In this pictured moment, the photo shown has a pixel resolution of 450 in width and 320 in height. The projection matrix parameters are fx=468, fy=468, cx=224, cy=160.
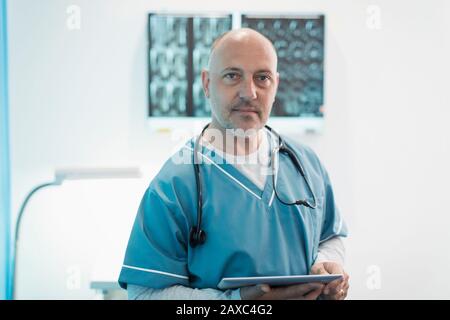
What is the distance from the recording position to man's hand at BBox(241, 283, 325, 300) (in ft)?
2.66

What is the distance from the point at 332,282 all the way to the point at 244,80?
16.2 inches

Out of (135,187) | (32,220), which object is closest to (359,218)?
(135,187)

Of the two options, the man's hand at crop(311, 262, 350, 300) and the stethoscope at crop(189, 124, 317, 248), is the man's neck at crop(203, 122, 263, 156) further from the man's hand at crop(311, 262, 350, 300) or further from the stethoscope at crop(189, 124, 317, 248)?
the man's hand at crop(311, 262, 350, 300)

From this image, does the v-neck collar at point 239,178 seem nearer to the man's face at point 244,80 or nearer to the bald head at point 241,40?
the man's face at point 244,80

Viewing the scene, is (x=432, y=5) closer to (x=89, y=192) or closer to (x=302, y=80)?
(x=302, y=80)

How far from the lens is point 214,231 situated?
0.87 metres

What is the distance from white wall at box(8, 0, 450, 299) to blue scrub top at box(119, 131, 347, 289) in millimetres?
421

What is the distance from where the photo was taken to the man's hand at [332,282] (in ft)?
2.78

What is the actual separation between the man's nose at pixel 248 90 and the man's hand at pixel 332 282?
35 cm

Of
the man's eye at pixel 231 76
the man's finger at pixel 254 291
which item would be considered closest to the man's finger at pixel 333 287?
the man's finger at pixel 254 291

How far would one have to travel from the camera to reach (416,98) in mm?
1288

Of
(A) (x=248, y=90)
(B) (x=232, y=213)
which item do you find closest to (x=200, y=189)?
(B) (x=232, y=213)

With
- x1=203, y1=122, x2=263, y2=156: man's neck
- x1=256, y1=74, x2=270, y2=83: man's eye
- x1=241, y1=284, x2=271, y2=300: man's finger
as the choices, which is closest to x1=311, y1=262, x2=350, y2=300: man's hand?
x1=241, y1=284, x2=271, y2=300: man's finger
